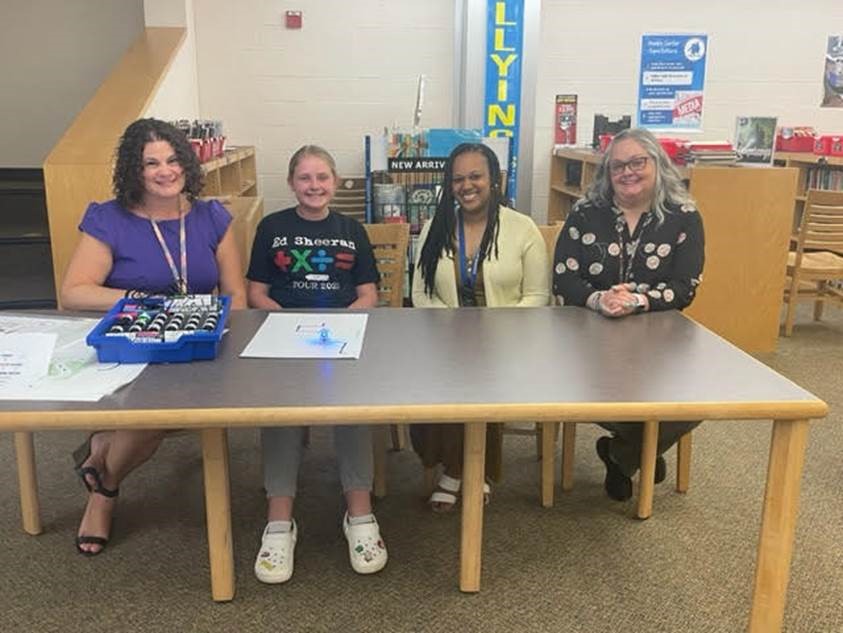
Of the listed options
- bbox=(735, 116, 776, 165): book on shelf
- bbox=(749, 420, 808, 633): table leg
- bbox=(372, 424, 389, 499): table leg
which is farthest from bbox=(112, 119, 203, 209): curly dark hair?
bbox=(735, 116, 776, 165): book on shelf

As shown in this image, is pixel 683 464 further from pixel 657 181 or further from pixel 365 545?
pixel 365 545

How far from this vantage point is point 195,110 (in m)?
5.22

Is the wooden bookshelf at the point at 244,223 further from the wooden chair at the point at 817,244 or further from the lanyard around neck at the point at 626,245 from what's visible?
the wooden chair at the point at 817,244

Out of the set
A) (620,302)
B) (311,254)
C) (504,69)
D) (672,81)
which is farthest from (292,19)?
(620,302)

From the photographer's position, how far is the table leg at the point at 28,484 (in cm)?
226

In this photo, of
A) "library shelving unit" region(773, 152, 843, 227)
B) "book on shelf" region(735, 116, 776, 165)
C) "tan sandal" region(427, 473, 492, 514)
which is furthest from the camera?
"library shelving unit" region(773, 152, 843, 227)

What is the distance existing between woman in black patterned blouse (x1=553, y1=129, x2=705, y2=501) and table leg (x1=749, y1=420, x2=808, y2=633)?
2.24ft

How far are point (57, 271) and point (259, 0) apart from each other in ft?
Answer: 10.3

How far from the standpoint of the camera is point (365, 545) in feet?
6.98

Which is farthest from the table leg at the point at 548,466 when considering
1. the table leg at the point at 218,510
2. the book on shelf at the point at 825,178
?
the book on shelf at the point at 825,178

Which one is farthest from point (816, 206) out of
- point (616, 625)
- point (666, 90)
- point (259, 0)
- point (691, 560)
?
point (259, 0)

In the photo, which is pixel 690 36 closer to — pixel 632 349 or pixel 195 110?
pixel 195 110

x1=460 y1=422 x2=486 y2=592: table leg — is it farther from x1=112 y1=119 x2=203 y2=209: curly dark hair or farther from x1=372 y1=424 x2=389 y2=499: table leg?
x1=112 y1=119 x2=203 y2=209: curly dark hair

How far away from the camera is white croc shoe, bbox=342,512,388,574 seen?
6.93ft
